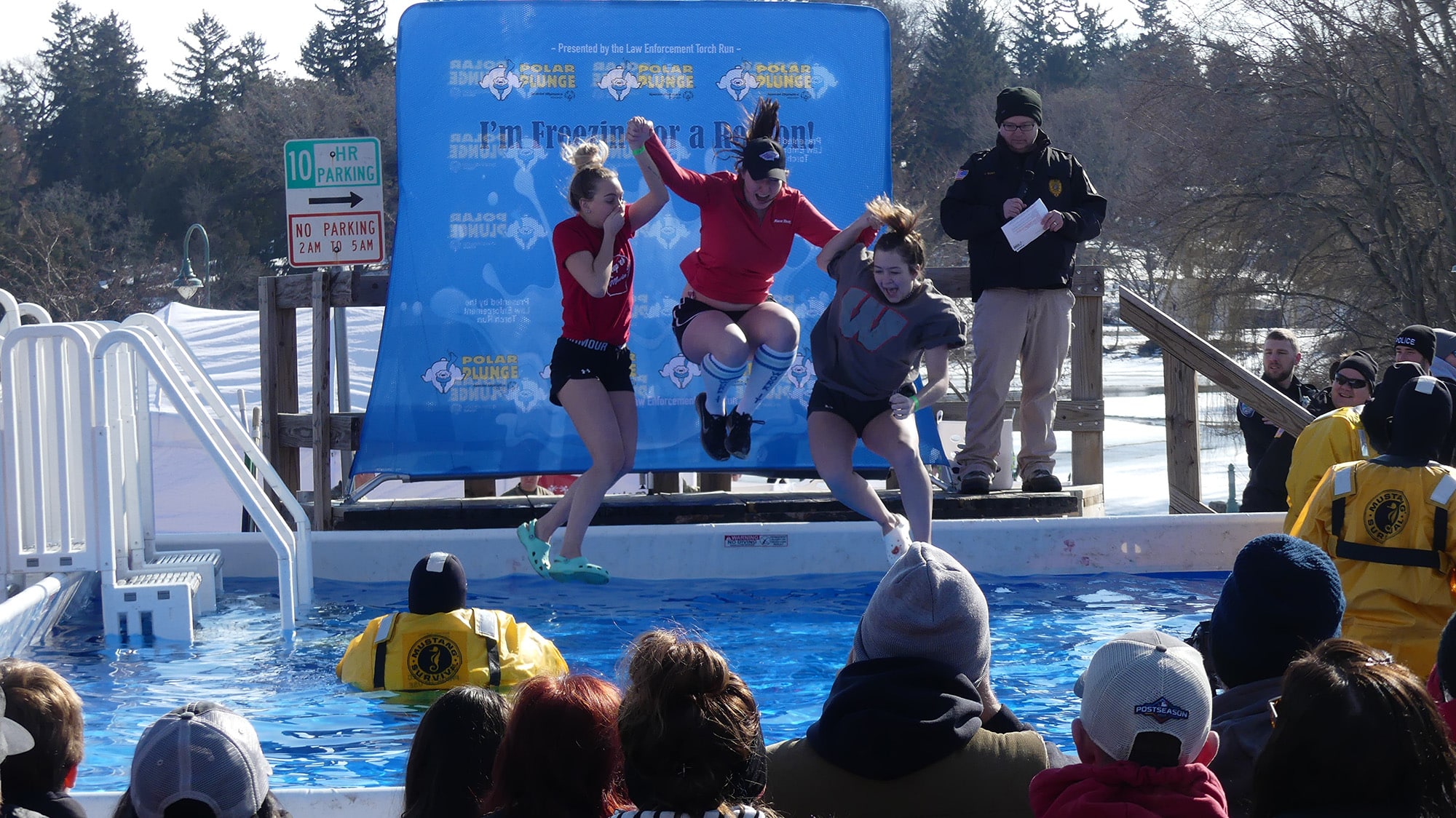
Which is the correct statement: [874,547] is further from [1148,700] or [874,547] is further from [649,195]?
[1148,700]

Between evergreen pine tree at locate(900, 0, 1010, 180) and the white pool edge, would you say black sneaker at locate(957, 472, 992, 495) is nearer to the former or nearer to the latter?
the white pool edge

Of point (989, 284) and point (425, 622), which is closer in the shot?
point (425, 622)

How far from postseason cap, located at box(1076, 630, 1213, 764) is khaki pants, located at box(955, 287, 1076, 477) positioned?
5497 mm

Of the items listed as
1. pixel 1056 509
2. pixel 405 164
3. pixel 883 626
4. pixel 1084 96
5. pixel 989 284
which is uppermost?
pixel 1084 96

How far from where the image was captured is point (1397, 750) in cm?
204

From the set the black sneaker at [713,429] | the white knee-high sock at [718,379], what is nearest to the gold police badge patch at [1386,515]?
the white knee-high sock at [718,379]

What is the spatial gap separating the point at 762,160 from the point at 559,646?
8.31 feet

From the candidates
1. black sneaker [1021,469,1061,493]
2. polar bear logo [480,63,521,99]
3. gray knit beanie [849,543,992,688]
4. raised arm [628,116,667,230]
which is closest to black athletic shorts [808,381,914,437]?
raised arm [628,116,667,230]

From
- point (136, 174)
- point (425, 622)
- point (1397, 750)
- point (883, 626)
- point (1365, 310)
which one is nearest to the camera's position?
point (1397, 750)

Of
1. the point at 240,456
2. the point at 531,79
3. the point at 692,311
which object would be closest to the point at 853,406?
the point at 692,311

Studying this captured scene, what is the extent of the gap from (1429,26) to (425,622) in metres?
16.5

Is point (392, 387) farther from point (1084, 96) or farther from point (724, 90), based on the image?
point (1084, 96)

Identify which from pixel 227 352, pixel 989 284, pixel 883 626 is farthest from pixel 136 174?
pixel 883 626

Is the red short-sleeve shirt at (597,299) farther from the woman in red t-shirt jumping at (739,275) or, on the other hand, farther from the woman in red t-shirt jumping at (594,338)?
the woman in red t-shirt jumping at (739,275)
